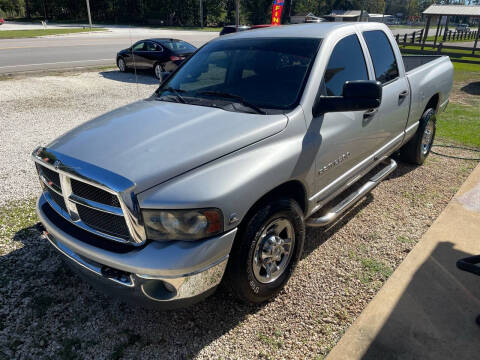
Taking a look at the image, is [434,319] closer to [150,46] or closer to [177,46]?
[177,46]

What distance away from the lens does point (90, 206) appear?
2244 millimetres

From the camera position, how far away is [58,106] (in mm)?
9281

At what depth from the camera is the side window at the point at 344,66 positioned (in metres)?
3.11

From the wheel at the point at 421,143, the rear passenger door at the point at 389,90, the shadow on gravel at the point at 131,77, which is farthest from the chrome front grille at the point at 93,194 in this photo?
the shadow on gravel at the point at 131,77

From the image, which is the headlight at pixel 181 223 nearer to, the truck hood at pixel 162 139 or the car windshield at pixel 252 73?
the truck hood at pixel 162 139

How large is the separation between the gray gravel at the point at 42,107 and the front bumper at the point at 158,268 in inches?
112

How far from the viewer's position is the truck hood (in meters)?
2.21

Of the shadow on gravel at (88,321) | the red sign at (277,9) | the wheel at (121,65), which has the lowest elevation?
the shadow on gravel at (88,321)

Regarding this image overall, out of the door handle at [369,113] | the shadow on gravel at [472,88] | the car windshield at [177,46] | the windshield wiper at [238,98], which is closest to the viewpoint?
the windshield wiper at [238,98]

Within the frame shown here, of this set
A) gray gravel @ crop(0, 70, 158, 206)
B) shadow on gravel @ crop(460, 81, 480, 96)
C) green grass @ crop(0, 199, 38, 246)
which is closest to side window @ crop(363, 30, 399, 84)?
green grass @ crop(0, 199, 38, 246)

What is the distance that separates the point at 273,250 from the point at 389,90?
7.41 ft

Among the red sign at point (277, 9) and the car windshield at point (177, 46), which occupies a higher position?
the red sign at point (277, 9)

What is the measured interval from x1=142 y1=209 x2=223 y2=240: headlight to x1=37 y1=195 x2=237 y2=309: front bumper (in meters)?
0.05

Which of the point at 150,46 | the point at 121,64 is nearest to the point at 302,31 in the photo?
the point at 150,46
